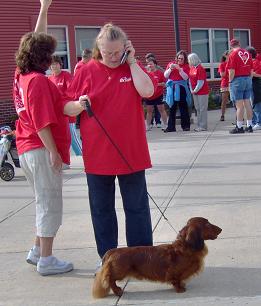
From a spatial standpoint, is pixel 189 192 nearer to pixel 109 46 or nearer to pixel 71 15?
pixel 109 46

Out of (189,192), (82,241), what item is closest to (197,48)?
(189,192)

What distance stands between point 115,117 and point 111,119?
3 cm

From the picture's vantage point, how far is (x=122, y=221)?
654cm

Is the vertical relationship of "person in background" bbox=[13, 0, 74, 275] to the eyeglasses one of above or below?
below

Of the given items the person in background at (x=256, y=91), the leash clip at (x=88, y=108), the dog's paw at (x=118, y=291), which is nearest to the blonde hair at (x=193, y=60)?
the person in background at (x=256, y=91)

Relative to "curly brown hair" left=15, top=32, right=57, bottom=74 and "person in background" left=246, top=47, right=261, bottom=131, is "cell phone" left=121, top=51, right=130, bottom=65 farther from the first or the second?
"person in background" left=246, top=47, right=261, bottom=131

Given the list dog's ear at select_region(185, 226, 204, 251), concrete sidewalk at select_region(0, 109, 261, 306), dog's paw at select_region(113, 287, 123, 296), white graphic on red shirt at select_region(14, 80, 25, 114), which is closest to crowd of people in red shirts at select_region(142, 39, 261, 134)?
concrete sidewalk at select_region(0, 109, 261, 306)

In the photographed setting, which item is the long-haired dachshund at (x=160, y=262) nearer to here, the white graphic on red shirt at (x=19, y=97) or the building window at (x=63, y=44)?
the white graphic on red shirt at (x=19, y=97)

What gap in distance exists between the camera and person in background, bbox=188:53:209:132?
555 inches

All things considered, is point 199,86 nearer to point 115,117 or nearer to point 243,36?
point 115,117

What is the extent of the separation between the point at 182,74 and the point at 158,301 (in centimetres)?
1037

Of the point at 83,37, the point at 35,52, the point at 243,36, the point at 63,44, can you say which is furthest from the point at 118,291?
the point at 243,36

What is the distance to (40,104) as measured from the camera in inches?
183

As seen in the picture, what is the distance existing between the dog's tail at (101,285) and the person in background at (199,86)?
A: 10127mm
